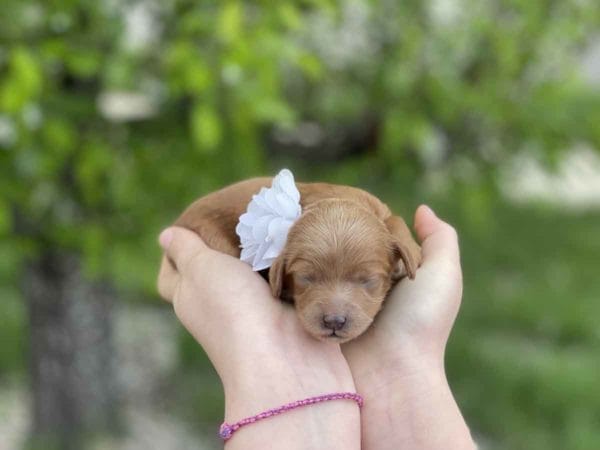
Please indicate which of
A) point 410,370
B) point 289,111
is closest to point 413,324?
point 410,370

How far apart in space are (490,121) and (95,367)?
196 centimetres

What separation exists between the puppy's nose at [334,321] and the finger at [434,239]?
0.37 metres

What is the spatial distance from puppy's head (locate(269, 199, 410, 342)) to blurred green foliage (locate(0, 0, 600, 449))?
1.16 m

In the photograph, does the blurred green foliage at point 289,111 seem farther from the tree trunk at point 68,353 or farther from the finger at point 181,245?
the finger at point 181,245

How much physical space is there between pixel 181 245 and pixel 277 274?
35 cm

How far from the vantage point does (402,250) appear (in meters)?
1.49

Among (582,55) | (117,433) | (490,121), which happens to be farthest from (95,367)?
(582,55)

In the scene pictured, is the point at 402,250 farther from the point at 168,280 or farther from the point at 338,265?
the point at 168,280

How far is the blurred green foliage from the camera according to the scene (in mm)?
2805

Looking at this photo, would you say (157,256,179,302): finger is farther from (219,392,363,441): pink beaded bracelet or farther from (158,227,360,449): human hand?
(219,392,363,441): pink beaded bracelet

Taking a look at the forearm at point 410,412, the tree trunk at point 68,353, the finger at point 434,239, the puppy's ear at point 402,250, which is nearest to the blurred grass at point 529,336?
the tree trunk at point 68,353

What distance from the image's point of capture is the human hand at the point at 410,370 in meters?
1.64

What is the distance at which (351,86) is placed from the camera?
371 cm

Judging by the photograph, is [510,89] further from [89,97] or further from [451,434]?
[451,434]
